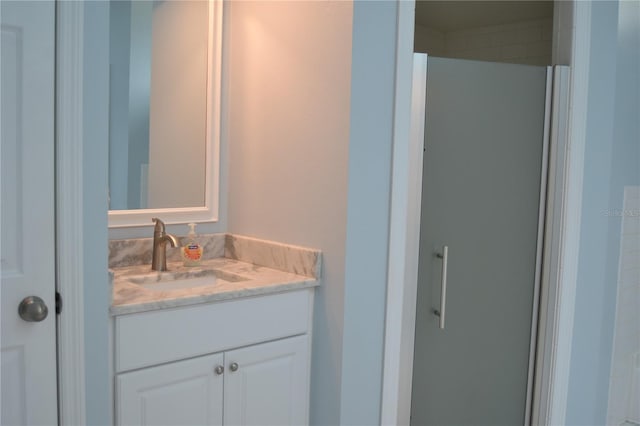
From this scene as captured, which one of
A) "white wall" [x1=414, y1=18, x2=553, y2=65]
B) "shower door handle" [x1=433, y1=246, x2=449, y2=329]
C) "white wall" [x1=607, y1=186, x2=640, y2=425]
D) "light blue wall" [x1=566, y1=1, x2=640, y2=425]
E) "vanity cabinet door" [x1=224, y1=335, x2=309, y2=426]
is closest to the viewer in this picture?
"vanity cabinet door" [x1=224, y1=335, x2=309, y2=426]

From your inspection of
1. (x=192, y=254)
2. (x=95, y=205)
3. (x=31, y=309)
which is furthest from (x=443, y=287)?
(x=31, y=309)

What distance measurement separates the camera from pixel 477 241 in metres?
2.60

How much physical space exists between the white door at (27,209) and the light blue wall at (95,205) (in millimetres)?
83

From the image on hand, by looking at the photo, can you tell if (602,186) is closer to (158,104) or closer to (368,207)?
(368,207)

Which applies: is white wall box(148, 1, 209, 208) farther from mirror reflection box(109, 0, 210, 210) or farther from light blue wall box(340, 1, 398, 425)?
light blue wall box(340, 1, 398, 425)

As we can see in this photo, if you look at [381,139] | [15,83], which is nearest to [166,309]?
[15,83]

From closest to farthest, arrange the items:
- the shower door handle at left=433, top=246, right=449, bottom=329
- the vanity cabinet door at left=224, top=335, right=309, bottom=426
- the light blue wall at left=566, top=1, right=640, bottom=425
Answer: the vanity cabinet door at left=224, top=335, right=309, bottom=426 → the shower door handle at left=433, top=246, right=449, bottom=329 → the light blue wall at left=566, top=1, right=640, bottom=425

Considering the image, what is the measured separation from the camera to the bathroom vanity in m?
1.73

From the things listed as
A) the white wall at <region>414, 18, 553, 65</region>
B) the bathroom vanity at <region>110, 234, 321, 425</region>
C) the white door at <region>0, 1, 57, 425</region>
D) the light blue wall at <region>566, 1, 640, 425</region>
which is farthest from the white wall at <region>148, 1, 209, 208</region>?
the white wall at <region>414, 18, 553, 65</region>

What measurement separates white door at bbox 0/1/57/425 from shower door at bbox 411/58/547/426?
1554 millimetres

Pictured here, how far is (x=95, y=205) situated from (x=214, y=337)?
1.93ft

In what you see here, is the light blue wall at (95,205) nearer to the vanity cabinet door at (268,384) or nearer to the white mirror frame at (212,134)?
the vanity cabinet door at (268,384)

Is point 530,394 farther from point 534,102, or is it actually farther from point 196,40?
point 196,40

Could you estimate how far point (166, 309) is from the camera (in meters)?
1.76
